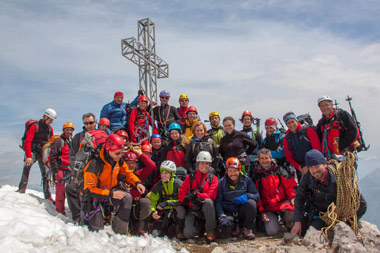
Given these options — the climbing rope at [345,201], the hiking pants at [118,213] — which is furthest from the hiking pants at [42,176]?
the climbing rope at [345,201]

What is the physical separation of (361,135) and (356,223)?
263cm

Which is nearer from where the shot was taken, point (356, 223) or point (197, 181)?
point (356, 223)

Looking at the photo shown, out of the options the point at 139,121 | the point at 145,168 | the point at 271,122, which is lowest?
the point at 145,168

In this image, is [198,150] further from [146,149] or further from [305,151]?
[305,151]

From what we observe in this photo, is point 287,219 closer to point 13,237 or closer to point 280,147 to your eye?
point 280,147

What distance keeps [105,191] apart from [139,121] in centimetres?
446

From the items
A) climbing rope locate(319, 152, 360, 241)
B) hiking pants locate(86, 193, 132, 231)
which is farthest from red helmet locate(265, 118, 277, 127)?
hiking pants locate(86, 193, 132, 231)

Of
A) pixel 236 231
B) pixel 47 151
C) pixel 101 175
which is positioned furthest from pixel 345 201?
pixel 47 151

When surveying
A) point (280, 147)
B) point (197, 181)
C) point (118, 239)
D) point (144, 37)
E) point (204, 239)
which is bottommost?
point (204, 239)

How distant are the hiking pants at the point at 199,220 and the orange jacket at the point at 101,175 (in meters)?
1.89

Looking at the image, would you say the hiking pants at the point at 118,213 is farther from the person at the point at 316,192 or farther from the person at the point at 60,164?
the person at the point at 316,192

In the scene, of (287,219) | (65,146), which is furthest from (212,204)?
(65,146)

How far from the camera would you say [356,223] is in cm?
554

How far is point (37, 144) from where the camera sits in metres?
9.10
